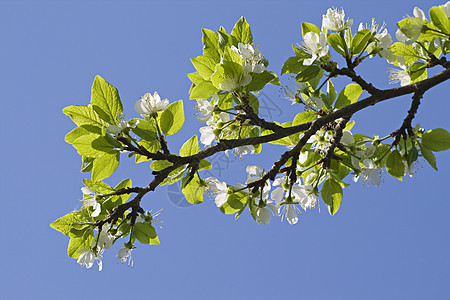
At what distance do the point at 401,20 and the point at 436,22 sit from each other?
14cm

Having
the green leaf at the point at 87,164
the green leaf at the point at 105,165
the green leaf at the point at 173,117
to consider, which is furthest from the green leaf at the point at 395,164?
the green leaf at the point at 87,164

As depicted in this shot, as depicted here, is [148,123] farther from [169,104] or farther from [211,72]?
[211,72]

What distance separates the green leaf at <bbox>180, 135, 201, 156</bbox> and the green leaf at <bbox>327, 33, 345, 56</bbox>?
75 cm

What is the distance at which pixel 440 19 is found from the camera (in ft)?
6.10

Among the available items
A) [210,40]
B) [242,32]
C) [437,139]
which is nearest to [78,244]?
[210,40]

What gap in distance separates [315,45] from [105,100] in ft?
3.06

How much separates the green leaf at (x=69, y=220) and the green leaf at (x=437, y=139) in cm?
157

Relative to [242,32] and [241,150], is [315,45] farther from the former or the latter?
[241,150]

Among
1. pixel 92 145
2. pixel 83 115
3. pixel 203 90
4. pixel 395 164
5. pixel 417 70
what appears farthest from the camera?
pixel 417 70

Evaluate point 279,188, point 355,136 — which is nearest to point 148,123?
point 279,188

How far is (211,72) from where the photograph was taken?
197 centimetres

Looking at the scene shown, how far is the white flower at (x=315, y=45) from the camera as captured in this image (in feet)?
6.32

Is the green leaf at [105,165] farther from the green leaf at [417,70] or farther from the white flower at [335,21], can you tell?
the green leaf at [417,70]

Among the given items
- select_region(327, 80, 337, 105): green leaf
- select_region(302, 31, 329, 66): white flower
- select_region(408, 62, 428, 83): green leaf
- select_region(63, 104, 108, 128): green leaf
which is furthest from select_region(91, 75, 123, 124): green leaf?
select_region(408, 62, 428, 83): green leaf
